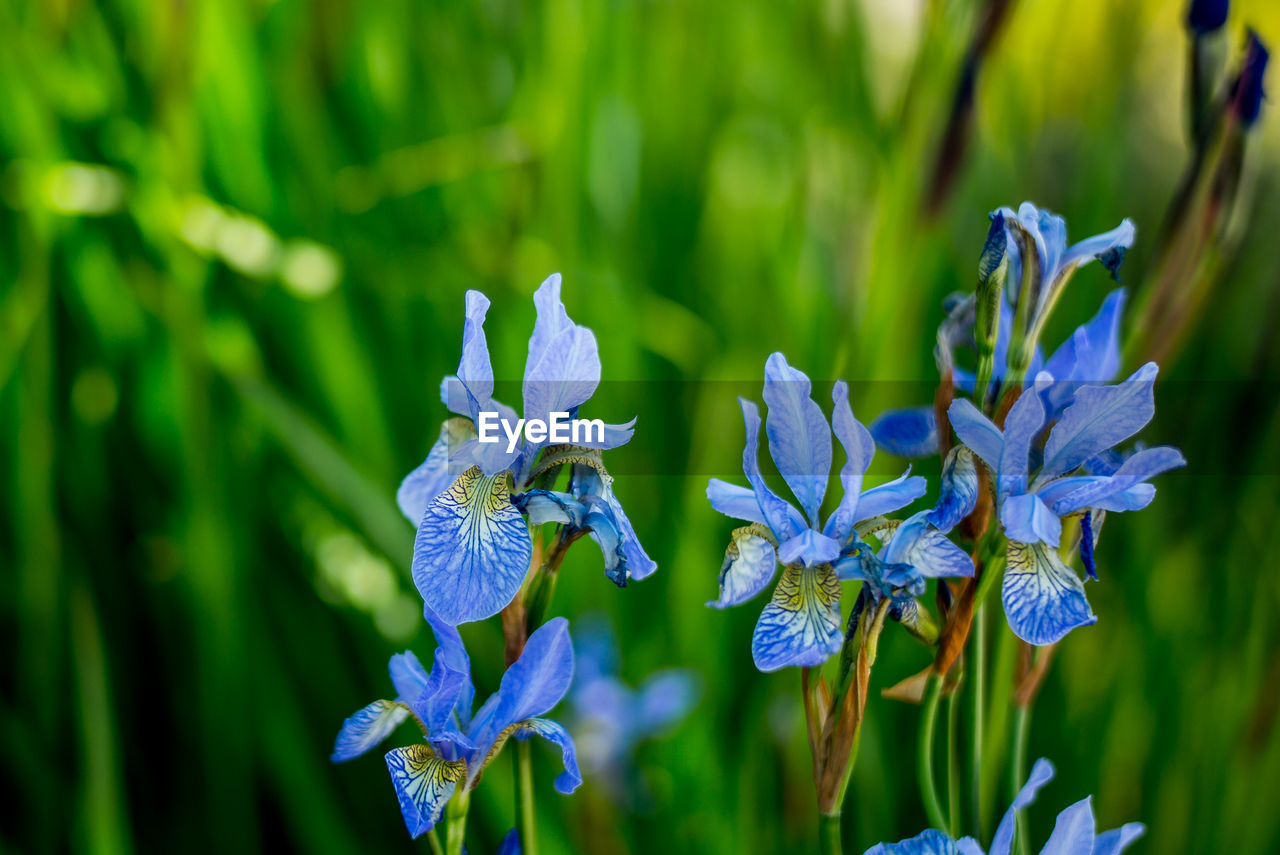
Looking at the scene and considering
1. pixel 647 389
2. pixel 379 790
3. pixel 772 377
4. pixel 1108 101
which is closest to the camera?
pixel 772 377

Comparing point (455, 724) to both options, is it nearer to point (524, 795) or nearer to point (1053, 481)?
point (524, 795)

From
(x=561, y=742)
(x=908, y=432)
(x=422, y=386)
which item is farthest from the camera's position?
(x=422, y=386)

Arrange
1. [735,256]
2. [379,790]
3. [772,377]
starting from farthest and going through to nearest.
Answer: [735,256]
[379,790]
[772,377]

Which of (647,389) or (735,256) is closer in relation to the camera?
(647,389)

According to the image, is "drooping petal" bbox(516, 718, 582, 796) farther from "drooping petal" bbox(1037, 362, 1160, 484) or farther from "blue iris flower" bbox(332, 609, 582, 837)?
"drooping petal" bbox(1037, 362, 1160, 484)

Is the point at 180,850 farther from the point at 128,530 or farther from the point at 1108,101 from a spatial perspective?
the point at 1108,101

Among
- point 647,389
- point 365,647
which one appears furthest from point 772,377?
point 647,389

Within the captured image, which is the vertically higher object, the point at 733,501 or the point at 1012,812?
the point at 733,501

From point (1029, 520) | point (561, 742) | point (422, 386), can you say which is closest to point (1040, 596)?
point (1029, 520)
